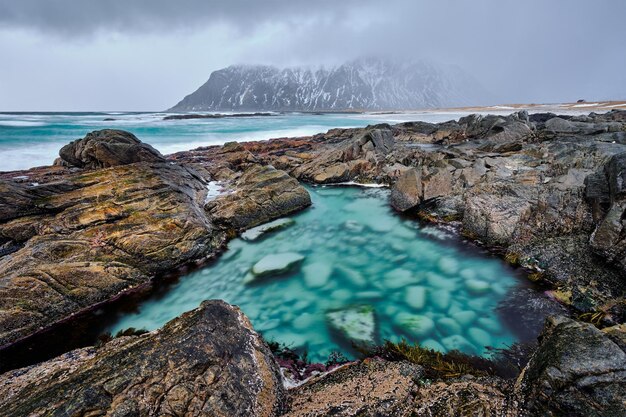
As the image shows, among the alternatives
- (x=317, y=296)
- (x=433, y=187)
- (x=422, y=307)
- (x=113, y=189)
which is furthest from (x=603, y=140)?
(x=113, y=189)

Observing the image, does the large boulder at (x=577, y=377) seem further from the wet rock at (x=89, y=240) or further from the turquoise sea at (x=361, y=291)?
the wet rock at (x=89, y=240)

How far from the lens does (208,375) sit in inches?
160

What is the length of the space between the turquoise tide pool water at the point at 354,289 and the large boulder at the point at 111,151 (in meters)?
8.99

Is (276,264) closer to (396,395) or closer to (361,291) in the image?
(361,291)

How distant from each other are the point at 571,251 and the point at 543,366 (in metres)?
6.56

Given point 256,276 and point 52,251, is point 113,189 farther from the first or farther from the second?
point 256,276

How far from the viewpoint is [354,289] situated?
359 inches

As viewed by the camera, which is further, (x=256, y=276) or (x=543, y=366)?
(x=256, y=276)

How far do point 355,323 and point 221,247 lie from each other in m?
6.27

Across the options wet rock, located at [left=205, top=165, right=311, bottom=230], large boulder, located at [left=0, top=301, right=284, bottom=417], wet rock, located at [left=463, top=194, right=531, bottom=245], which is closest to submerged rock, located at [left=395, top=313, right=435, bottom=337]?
large boulder, located at [left=0, top=301, right=284, bottom=417]

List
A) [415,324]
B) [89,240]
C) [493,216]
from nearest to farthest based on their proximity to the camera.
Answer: [415,324]
[89,240]
[493,216]

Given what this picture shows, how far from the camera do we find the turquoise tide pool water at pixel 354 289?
7.12m

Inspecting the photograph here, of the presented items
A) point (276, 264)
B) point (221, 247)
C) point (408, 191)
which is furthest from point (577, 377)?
point (408, 191)

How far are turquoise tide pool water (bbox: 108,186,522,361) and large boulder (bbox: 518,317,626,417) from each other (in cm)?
270
